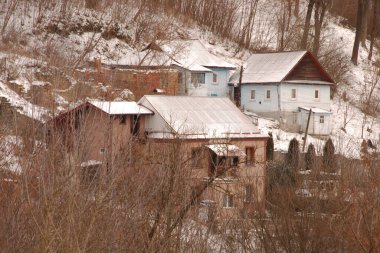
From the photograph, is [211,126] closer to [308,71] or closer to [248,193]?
[248,193]

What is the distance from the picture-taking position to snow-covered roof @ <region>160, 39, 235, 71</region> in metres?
37.2

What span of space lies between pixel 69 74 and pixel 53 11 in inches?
432

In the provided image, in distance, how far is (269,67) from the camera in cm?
3906

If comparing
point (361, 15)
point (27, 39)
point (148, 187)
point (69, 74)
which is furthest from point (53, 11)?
point (148, 187)

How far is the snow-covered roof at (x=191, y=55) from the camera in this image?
37219mm

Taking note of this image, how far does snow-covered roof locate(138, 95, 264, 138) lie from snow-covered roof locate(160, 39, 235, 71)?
8.54 metres

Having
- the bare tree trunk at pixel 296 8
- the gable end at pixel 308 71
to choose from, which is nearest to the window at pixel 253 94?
the gable end at pixel 308 71

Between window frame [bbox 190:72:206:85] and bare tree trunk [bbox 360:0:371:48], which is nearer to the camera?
window frame [bbox 190:72:206:85]

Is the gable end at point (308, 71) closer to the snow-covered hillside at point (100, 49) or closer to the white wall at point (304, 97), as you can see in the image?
the white wall at point (304, 97)

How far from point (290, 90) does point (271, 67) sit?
1.63 metres

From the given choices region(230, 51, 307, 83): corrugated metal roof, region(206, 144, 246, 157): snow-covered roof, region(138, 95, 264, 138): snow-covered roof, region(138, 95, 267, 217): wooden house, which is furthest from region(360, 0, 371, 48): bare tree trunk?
region(206, 144, 246, 157): snow-covered roof

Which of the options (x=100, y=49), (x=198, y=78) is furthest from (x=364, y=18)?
(x=100, y=49)

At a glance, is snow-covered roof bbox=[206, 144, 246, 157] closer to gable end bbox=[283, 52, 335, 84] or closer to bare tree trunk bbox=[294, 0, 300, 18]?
gable end bbox=[283, 52, 335, 84]

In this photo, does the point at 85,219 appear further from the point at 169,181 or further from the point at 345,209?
the point at 345,209
